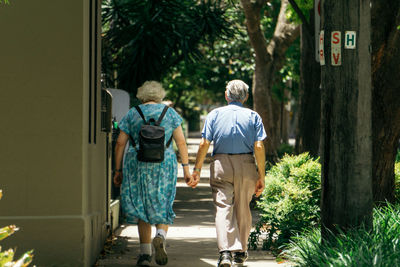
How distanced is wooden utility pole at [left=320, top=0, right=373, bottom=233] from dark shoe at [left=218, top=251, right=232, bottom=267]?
125 centimetres

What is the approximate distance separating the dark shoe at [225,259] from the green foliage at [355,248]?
631mm

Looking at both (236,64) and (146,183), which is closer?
(146,183)

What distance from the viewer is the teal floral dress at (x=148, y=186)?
7535 millimetres

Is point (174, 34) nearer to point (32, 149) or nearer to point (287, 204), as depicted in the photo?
point (287, 204)

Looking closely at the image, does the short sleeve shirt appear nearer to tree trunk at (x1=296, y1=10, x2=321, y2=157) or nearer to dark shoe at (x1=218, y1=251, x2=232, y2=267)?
dark shoe at (x1=218, y1=251, x2=232, y2=267)

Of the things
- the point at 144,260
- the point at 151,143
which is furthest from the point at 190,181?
the point at 144,260

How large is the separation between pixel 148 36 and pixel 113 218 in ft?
18.8

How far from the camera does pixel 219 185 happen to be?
25.0 feet

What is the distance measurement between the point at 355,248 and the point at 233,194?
2.06 m

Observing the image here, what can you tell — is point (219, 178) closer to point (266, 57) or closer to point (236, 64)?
point (266, 57)

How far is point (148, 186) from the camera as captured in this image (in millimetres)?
7531

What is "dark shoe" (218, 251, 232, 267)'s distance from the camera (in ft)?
23.6

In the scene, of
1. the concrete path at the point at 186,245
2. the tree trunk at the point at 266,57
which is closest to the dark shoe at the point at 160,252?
the concrete path at the point at 186,245

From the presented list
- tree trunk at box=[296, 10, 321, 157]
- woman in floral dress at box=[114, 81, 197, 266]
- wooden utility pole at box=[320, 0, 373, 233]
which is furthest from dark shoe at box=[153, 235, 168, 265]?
tree trunk at box=[296, 10, 321, 157]
